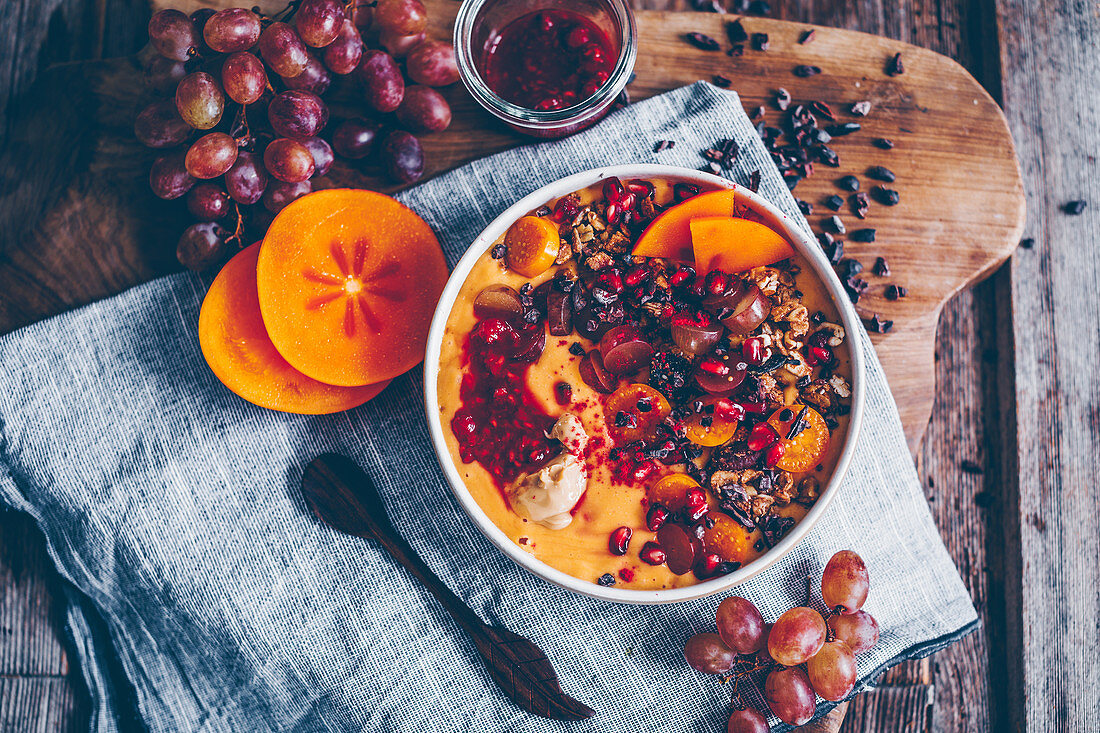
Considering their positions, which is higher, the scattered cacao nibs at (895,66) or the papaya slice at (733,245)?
the scattered cacao nibs at (895,66)

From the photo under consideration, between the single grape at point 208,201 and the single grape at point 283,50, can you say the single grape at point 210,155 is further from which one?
the single grape at point 283,50

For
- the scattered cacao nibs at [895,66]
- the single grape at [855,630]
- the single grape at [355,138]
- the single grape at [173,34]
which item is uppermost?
the single grape at [173,34]

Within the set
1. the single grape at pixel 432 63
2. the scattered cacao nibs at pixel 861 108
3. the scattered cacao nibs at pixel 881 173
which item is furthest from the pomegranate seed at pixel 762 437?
the single grape at pixel 432 63

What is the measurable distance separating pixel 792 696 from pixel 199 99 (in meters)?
1.99

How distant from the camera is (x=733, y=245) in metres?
1.60

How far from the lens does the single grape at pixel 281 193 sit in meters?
1.77

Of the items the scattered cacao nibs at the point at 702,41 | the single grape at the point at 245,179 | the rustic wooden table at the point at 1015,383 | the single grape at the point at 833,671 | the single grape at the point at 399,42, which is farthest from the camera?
the rustic wooden table at the point at 1015,383

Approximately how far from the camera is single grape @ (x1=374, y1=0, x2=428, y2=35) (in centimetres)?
178

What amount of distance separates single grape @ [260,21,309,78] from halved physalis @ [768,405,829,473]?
141 centimetres

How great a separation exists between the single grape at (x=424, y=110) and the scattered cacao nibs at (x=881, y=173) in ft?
3.85

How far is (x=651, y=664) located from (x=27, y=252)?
1981 millimetres

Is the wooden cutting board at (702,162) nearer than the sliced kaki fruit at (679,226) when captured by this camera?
No

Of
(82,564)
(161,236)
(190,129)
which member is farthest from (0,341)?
(190,129)

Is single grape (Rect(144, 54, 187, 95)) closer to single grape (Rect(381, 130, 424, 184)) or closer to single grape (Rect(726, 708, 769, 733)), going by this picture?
single grape (Rect(381, 130, 424, 184))
